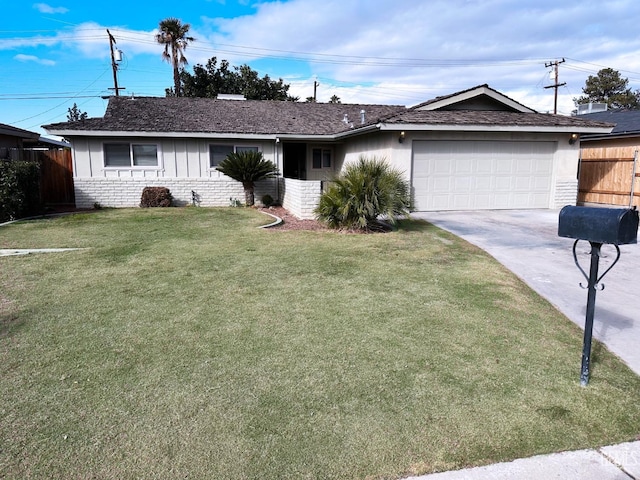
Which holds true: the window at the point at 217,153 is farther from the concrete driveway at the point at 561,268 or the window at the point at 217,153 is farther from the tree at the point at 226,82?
the tree at the point at 226,82

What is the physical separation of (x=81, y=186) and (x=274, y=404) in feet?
51.3

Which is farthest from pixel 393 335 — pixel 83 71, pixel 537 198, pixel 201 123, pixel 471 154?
pixel 83 71

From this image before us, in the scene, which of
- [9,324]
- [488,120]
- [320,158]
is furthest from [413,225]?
[320,158]

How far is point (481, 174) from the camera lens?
1392 cm

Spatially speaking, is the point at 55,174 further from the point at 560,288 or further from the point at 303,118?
the point at 560,288

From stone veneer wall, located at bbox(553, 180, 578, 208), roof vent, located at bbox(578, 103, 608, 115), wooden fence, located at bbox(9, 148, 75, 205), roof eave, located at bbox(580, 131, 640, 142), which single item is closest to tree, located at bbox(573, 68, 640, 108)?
roof vent, located at bbox(578, 103, 608, 115)

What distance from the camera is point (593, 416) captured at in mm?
3188

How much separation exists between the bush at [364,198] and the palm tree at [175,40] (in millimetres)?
24067

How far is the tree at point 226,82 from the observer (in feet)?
112

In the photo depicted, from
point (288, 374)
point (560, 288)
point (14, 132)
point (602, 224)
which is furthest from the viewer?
point (14, 132)

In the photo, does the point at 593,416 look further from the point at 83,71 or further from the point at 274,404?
the point at 83,71

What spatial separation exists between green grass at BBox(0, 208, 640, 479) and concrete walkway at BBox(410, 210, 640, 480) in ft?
0.42

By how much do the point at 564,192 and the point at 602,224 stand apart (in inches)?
505

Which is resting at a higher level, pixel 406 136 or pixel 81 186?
pixel 406 136
